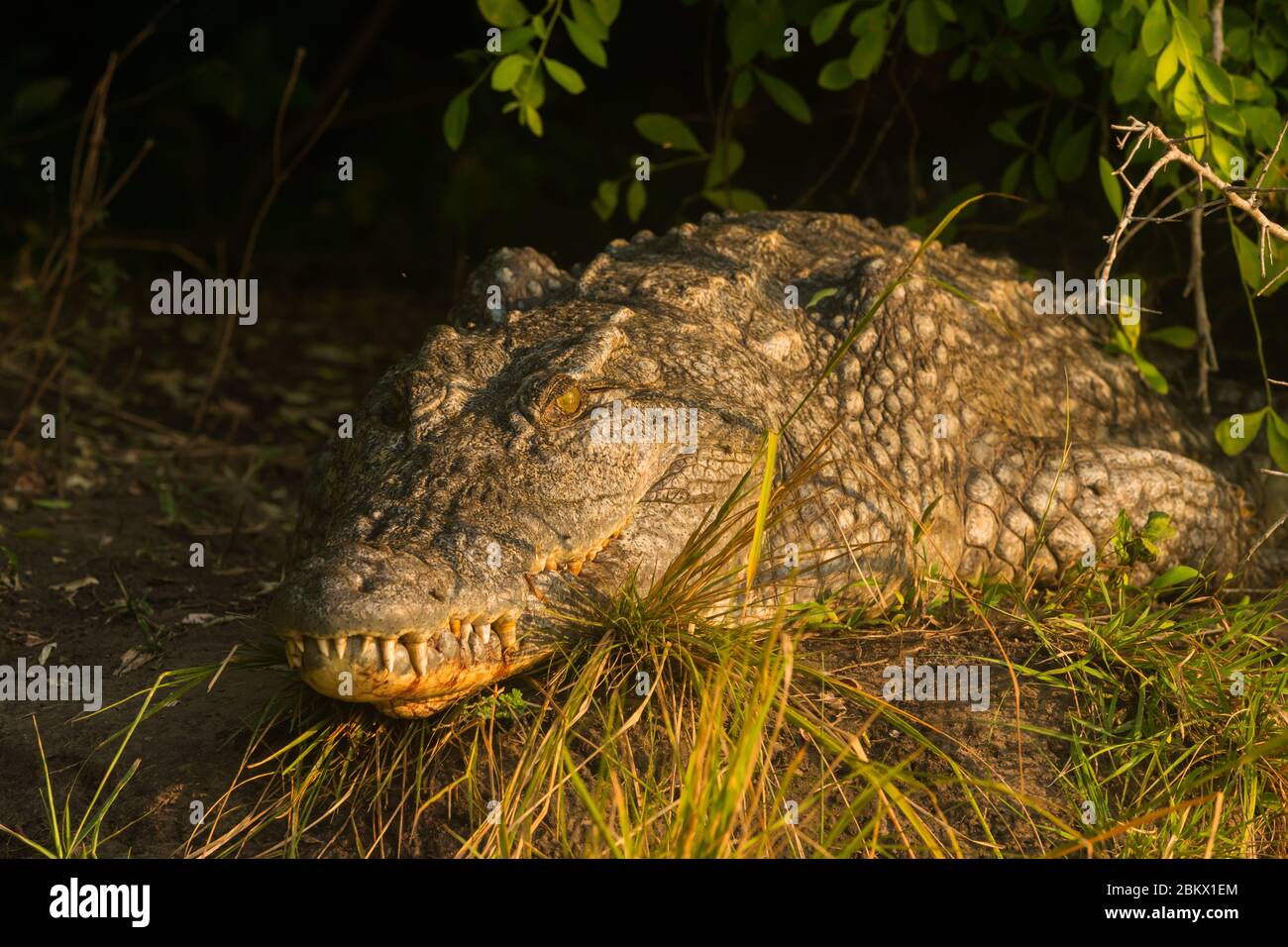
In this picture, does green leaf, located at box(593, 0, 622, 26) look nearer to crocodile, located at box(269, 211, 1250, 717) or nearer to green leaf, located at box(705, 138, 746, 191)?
crocodile, located at box(269, 211, 1250, 717)

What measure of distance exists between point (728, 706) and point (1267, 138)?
2736mm

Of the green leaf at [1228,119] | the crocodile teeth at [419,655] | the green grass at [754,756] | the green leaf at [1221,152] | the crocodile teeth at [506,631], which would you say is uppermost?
the green leaf at [1228,119]

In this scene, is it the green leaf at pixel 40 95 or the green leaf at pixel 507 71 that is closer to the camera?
the green leaf at pixel 507 71

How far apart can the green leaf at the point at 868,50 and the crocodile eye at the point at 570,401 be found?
2060 mm

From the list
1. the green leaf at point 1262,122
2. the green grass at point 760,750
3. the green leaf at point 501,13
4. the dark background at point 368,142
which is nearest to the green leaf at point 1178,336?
the green leaf at point 1262,122

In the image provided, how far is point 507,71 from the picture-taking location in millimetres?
4738

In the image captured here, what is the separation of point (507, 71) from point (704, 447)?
178 cm

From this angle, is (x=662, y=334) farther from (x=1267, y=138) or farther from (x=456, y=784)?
(x=1267, y=138)

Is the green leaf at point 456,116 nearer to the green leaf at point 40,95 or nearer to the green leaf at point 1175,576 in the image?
the green leaf at point 1175,576

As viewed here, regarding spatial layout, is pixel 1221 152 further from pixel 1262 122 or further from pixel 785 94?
pixel 785 94

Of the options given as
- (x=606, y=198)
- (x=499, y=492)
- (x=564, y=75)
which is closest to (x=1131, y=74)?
(x=564, y=75)

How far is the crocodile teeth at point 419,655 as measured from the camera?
2932 millimetres

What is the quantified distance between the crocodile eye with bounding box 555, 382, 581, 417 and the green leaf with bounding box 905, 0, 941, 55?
87.7 inches

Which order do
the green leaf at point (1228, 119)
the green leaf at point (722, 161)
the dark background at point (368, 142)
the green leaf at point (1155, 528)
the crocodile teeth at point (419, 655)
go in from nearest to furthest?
the crocodile teeth at point (419, 655)
the green leaf at point (1155, 528)
the green leaf at point (1228, 119)
the green leaf at point (722, 161)
the dark background at point (368, 142)
